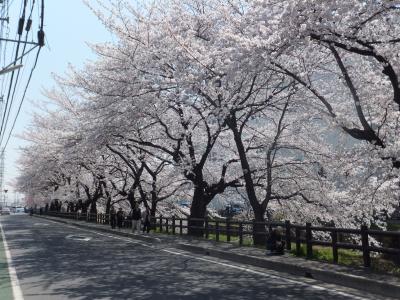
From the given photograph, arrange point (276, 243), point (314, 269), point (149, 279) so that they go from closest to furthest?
1. point (149, 279)
2. point (314, 269)
3. point (276, 243)

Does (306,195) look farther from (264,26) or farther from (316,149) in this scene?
(264,26)

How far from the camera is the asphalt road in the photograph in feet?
28.3

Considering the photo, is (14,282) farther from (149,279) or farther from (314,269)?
(314,269)

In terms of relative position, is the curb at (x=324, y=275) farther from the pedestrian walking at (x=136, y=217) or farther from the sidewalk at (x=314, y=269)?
the pedestrian walking at (x=136, y=217)

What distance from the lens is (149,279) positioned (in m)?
10.3

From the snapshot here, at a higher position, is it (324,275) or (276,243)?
(276,243)

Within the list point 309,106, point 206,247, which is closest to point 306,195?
point 309,106

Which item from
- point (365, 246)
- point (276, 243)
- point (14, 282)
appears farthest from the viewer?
point (276, 243)

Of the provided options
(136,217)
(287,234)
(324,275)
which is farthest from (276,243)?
(136,217)

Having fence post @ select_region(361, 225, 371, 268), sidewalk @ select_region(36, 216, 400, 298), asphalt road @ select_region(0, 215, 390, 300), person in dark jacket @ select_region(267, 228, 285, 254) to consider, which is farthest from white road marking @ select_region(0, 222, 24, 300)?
fence post @ select_region(361, 225, 371, 268)

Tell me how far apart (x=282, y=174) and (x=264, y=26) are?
1159 cm

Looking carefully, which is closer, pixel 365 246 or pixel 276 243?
pixel 365 246

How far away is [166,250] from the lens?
1717 centimetres

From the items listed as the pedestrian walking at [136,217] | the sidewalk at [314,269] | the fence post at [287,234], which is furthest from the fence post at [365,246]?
the pedestrian walking at [136,217]
